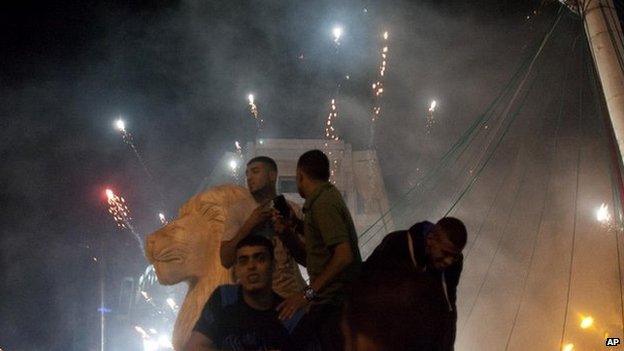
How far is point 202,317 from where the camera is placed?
8.23 ft

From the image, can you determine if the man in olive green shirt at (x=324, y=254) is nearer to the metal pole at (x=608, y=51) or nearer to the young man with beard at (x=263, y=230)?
the young man with beard at (x=263, y=230)

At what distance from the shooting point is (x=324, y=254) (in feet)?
9.21

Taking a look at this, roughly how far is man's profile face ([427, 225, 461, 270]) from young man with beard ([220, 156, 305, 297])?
107 centimetres

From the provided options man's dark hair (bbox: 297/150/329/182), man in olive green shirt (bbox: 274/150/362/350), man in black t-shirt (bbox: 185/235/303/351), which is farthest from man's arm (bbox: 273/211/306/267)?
man in black t-shirt (bbox: 185/235/303/351)

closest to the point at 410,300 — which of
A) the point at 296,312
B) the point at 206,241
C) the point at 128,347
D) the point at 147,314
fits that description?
the point at 296,312

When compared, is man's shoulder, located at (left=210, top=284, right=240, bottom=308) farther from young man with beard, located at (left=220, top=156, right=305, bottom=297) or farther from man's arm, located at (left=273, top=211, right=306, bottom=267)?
man's arm, located at (left=273, top=211, right=306, bottom=267)

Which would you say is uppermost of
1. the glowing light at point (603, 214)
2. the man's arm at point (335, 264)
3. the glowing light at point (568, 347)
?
the glowing light at point (603, 214)

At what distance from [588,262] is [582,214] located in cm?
306

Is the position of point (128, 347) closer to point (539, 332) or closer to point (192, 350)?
point (539, 332)

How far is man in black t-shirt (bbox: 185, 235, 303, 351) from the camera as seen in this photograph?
7.97ft

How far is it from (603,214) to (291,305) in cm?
2890

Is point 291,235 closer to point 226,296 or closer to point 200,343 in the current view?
point 226,296

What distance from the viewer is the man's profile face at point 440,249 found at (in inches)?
95.9

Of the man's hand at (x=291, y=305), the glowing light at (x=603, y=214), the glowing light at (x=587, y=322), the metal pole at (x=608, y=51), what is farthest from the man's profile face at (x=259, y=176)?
the glowing light at (x=603, y=214)
